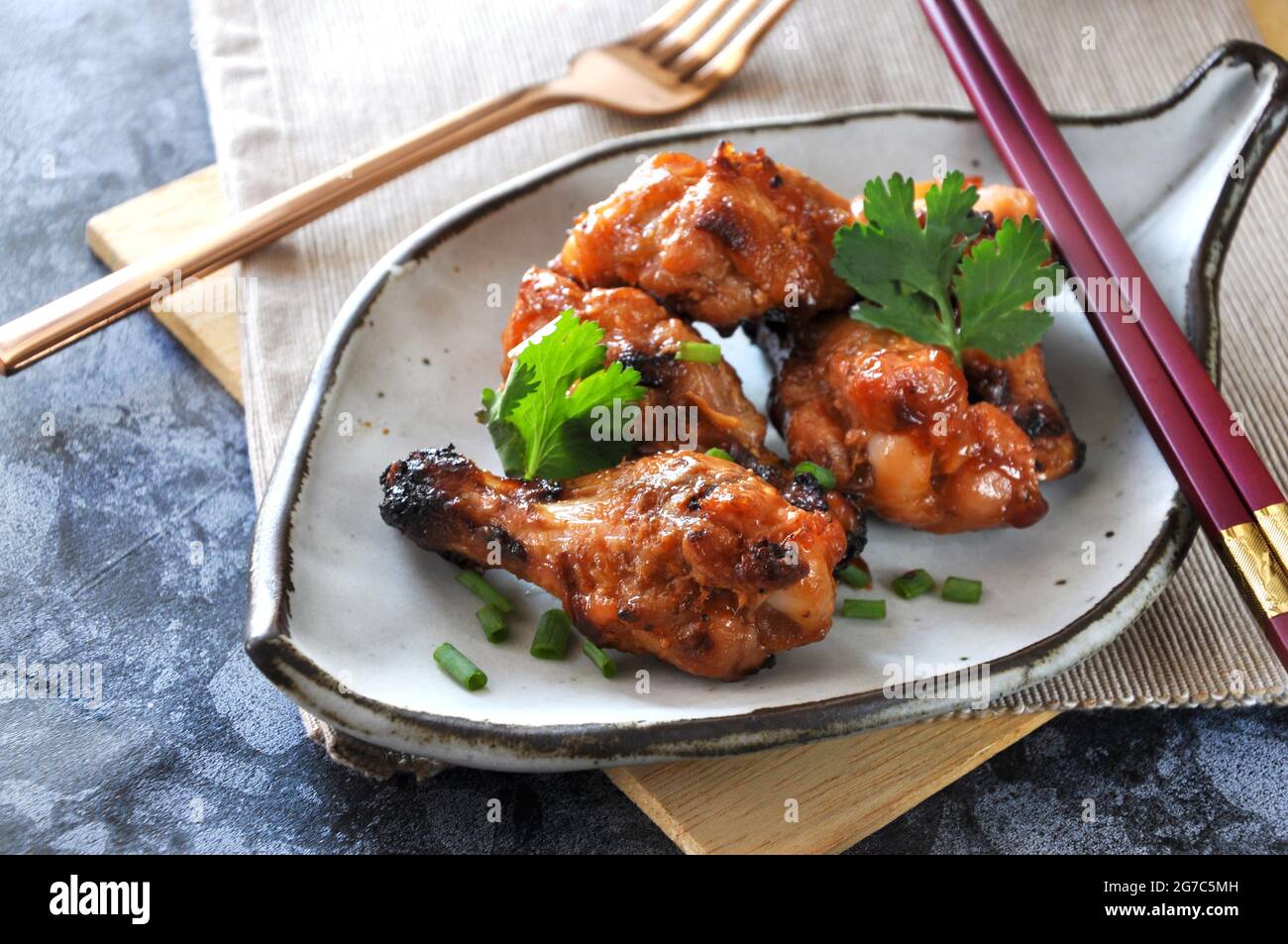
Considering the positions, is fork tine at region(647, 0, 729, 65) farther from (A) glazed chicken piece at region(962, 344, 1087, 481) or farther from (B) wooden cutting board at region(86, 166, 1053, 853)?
(B) wooden cutting board at region(86, 166, 1053, 853)

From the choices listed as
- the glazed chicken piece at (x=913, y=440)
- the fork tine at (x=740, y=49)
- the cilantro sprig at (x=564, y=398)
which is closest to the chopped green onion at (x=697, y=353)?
the cilantro sprig at (x=564, y=398)

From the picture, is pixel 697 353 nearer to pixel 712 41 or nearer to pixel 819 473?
pixel 819 473

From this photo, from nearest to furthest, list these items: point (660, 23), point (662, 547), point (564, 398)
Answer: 1. point (662, 547)
2. point (564, 398)
3. point (660, 23)

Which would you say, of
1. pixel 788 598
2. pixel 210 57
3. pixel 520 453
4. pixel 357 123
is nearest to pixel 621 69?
pixel 357 123

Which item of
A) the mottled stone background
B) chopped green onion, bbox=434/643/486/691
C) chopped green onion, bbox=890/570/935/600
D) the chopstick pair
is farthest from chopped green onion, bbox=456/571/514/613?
the chopstick pair

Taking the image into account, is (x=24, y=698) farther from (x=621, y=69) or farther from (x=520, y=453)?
(x=621, y=69)

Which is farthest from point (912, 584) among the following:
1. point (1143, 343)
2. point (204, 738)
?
point (204, 738)
